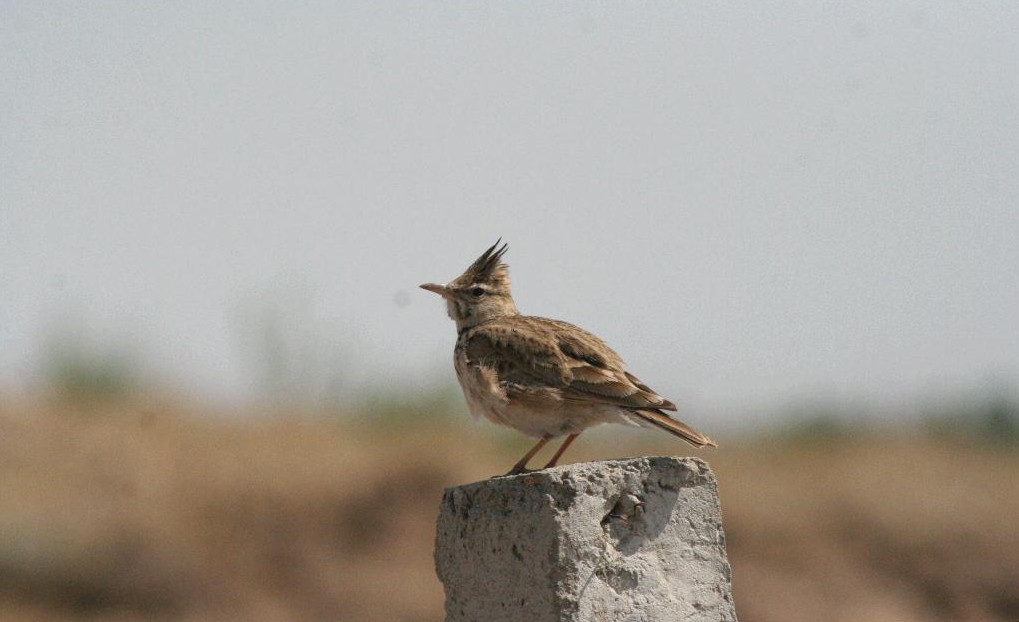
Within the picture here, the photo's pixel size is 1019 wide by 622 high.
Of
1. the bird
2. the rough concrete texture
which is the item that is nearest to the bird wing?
the bird

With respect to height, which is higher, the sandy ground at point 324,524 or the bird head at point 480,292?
the sandy ground at point 324,524

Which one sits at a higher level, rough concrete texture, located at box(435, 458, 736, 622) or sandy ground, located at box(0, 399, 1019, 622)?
sandy ground, located at box(0, 399, 1019, 622)

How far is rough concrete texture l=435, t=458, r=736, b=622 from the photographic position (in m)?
5.70

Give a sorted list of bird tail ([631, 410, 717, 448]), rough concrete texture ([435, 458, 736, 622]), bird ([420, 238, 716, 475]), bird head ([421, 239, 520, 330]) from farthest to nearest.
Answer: bird head ([421, 239, 520, 330]), bird ([420, 238, 716, 475]), bird tail ([631, 410, 717, 448]), rough concrete texture ([435, 458, 736, 622])

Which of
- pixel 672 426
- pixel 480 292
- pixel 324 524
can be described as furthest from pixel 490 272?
pixel 324 524

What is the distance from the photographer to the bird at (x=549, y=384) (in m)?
6.41

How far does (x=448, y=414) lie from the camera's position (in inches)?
778

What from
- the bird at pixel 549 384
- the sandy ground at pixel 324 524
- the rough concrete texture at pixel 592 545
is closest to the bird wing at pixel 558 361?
the bird at pixel 549 384

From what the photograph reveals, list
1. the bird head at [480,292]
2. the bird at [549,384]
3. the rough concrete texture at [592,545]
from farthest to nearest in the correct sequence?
the bird head at [480,292], the bird at [549,384], the rough concrete texture at [592,545]

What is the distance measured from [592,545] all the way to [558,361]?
1.23 m

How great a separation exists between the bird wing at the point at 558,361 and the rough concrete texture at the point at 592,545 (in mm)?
569

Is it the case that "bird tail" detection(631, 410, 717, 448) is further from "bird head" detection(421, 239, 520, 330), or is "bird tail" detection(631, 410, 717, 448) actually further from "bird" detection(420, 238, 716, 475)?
"bird head" detection(421, 239, 520, 330)

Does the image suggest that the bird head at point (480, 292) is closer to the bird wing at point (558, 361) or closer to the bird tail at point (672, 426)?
the bird wing at point (558, 361)

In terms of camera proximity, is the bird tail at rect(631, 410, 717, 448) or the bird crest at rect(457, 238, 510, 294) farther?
the bird crest at rect(457, 238, 510, 294)
